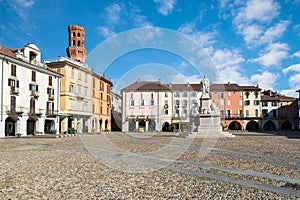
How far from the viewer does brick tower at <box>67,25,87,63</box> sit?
60250 millimetres

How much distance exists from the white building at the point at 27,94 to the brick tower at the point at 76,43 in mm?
18794

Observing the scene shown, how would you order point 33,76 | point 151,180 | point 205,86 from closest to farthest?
point 151,180 → point 205,86 → point 33,76

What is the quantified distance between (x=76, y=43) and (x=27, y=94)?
2860 cm

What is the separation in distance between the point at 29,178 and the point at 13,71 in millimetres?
29896

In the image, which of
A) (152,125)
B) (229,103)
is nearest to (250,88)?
(229,103)

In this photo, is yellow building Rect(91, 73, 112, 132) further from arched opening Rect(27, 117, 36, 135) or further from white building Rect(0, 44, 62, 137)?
arched opening Rect(27, 117, 36, 135)

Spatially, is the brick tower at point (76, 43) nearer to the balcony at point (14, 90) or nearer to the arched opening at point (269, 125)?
the balcony at point (14, 90)

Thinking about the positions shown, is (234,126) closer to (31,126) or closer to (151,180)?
(31,126)

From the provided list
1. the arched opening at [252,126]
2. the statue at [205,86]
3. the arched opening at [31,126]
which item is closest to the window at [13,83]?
the arched opening at [31,126]

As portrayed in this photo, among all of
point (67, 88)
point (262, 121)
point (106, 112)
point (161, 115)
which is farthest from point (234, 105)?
point (67, 88)

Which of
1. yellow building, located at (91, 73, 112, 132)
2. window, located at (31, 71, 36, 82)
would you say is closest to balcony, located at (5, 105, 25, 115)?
window, located at (31, 71, 36, 82)

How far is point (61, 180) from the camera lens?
23.1 feet

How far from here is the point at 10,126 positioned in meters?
33.6

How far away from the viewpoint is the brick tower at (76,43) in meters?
60.2
